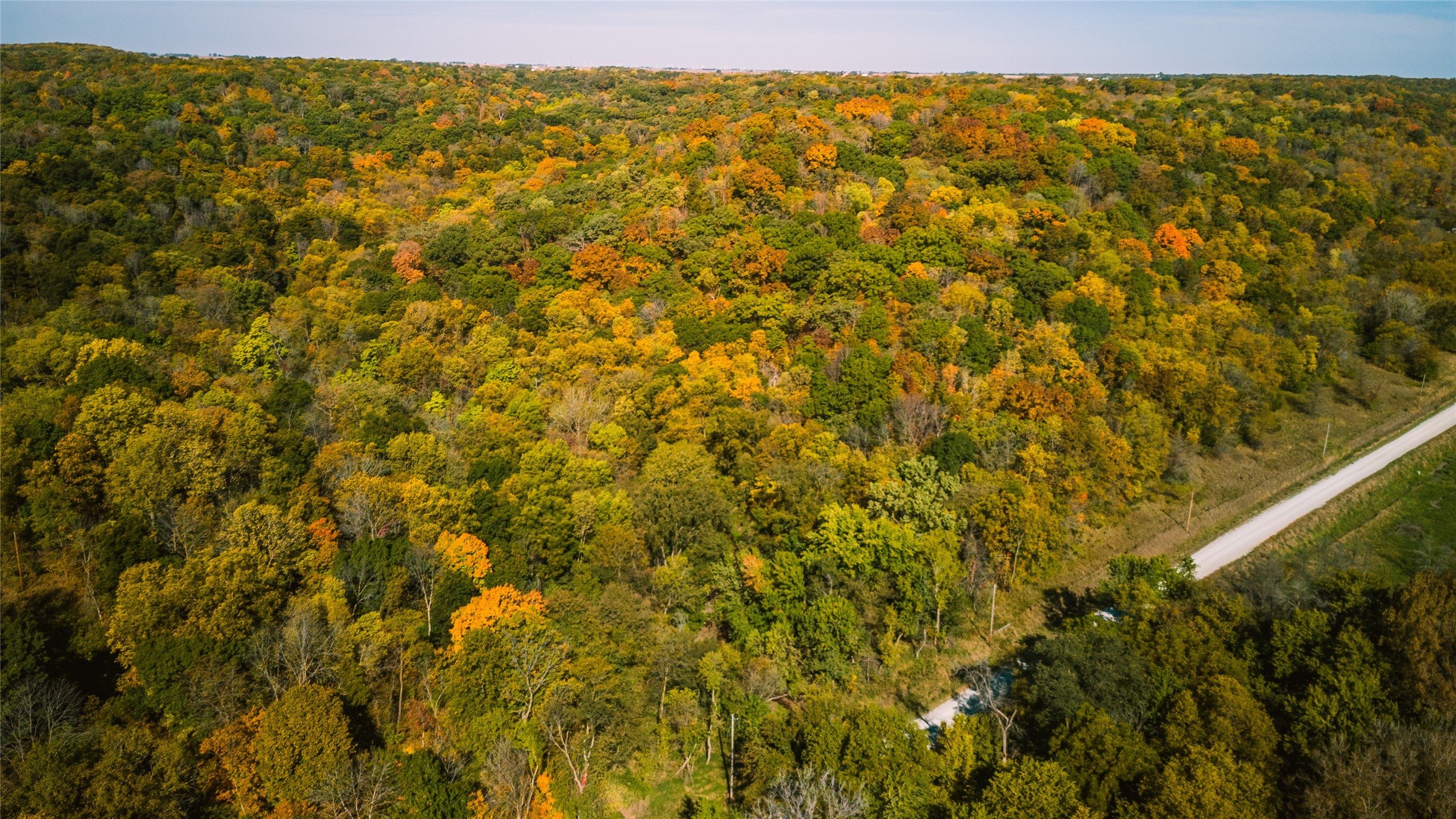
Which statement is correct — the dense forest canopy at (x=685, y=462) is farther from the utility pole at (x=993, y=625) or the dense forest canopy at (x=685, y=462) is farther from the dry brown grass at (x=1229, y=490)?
the utility pole at (x=993, y=625)

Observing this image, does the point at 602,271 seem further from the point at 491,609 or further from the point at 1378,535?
the point at 1378,535

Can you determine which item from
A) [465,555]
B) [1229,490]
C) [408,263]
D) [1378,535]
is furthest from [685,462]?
Result: [1378,535]

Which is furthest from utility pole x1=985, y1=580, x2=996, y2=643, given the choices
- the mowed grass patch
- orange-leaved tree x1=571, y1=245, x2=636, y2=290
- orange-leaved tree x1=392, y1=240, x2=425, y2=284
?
orange-leaved tree x1=392, y1=240, x2=425, y2=284

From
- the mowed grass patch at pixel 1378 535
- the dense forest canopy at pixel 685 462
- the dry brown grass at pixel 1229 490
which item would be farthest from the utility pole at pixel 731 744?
the mowed grass patch at pixel 1378 535

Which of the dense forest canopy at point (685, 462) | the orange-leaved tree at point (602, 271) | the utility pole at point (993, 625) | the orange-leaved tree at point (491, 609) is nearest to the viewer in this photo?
the dense forest canopy at point (685, 462)

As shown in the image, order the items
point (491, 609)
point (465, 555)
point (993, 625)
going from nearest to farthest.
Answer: point (491, 609)
point (465, 555)
point (993, 625)

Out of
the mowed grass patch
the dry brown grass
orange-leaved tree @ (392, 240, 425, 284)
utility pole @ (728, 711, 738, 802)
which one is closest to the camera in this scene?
utility pole @ (728, 711, 738, 802)

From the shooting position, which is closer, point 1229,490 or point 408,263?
point 1229,490

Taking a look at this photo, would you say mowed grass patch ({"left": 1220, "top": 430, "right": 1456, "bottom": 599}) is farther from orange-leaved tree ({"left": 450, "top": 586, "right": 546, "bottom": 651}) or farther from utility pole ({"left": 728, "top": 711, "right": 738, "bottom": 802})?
orange-leaved tree ({"left": 450, "top": 586, "right": 546, "bottom": 651})

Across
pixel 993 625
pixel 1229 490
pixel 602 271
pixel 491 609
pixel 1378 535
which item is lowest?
pixel 993 625
